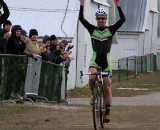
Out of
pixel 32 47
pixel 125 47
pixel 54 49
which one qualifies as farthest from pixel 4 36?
pixel 125 47

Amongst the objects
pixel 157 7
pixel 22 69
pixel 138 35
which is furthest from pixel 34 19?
pixel 157 7

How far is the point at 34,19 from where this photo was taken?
3192 centimetres

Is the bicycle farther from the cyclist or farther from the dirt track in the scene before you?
the dirt track

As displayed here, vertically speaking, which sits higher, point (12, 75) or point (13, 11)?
point (13, 11)

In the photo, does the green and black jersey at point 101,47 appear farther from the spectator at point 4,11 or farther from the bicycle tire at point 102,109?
the spectator at point 4,11

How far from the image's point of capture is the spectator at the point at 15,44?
16125 mm

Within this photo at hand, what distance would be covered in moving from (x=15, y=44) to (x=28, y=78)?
1.24 m

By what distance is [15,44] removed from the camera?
16.2 metres

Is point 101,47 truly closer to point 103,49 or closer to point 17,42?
point 103,49

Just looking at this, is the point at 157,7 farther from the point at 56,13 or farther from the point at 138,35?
the point at 56,13

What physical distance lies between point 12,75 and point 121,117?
312cm

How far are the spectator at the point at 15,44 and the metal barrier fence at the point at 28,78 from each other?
0.26 meters

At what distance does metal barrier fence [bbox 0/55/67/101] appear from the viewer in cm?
1574

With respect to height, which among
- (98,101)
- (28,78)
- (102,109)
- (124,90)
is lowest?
(124,90)
